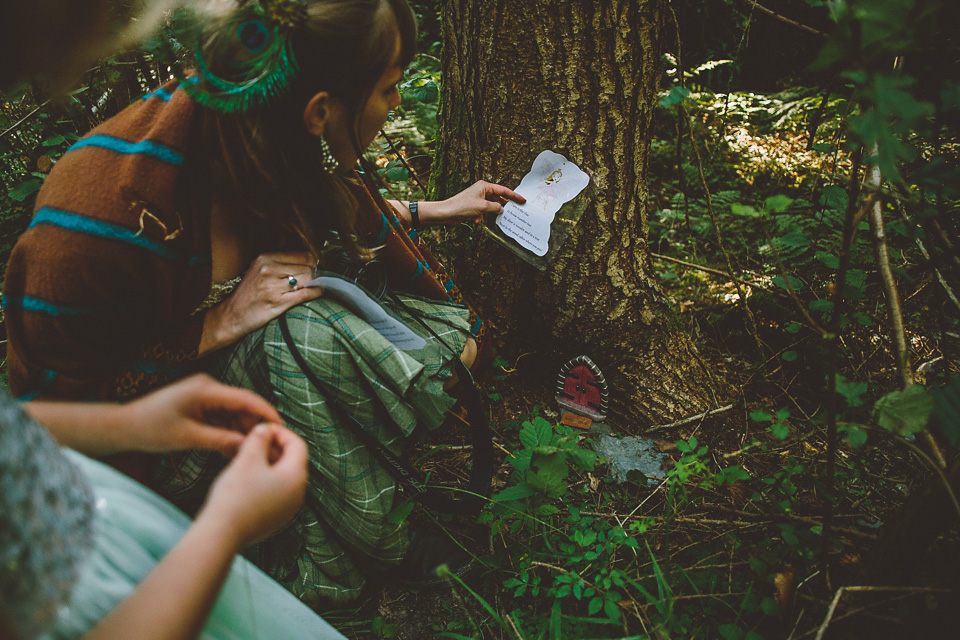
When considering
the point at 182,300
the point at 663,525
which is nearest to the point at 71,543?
the point at 182,300

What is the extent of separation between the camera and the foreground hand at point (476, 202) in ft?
5.86

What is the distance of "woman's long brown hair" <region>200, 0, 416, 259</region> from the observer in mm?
1182

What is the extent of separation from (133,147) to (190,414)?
2.40 ft

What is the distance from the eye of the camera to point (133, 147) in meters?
1.19

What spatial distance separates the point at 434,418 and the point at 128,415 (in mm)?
785

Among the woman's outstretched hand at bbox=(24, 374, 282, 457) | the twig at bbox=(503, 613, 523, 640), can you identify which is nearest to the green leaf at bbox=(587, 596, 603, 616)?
the twig at bbox=(503, 613, 523, 640)

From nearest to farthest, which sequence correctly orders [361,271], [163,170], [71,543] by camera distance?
[71,543] → [163,170] → [361,271]

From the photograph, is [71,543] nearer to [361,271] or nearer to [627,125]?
[361,271]

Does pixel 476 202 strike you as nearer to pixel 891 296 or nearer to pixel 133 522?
pixel 891 296

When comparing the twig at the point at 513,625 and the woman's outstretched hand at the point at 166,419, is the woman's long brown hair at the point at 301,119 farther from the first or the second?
the twig at the point at 513,625

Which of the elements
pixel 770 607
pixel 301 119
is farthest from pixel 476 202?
pixel 770 607

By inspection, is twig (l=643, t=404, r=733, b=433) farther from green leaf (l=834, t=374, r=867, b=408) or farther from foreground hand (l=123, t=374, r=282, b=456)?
foreground hand (l=123, t=374, r=282, b=456)

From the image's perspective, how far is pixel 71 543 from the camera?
0.66 metres

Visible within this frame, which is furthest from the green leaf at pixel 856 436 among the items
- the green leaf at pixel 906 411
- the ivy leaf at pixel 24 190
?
the ivy leaf at pixel 24 190
